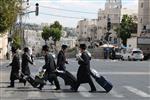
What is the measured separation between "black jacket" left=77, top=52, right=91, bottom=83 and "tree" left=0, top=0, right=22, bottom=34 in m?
10.0

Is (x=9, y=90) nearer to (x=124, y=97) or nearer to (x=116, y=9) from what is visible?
(x=124, y=97)

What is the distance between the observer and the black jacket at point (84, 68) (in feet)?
67.5

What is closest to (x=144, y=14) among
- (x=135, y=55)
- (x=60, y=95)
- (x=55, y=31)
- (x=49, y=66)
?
(x=55, y=31)

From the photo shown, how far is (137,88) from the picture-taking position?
75.0 ft

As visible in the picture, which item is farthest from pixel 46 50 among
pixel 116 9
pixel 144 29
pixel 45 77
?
pixel 116 9

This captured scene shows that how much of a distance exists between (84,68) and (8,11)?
11.4 meters

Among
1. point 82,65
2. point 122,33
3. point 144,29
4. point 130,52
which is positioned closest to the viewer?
point 82,65

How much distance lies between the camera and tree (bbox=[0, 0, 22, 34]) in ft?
98.5

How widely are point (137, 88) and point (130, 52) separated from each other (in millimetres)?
52894

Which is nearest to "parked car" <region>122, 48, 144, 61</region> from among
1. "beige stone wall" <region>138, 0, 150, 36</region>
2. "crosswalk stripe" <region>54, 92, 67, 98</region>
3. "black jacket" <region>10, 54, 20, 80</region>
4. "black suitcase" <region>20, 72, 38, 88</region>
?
"beige stone wall" <region>138, 0, 150, 36</region>

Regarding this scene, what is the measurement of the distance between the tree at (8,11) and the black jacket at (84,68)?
32.9 ft

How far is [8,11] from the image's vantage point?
1216 inches

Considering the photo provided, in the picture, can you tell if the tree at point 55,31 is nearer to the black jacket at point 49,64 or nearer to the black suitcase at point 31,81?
the black suitcase at point 31,81

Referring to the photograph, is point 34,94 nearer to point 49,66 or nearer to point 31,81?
point 49,66
